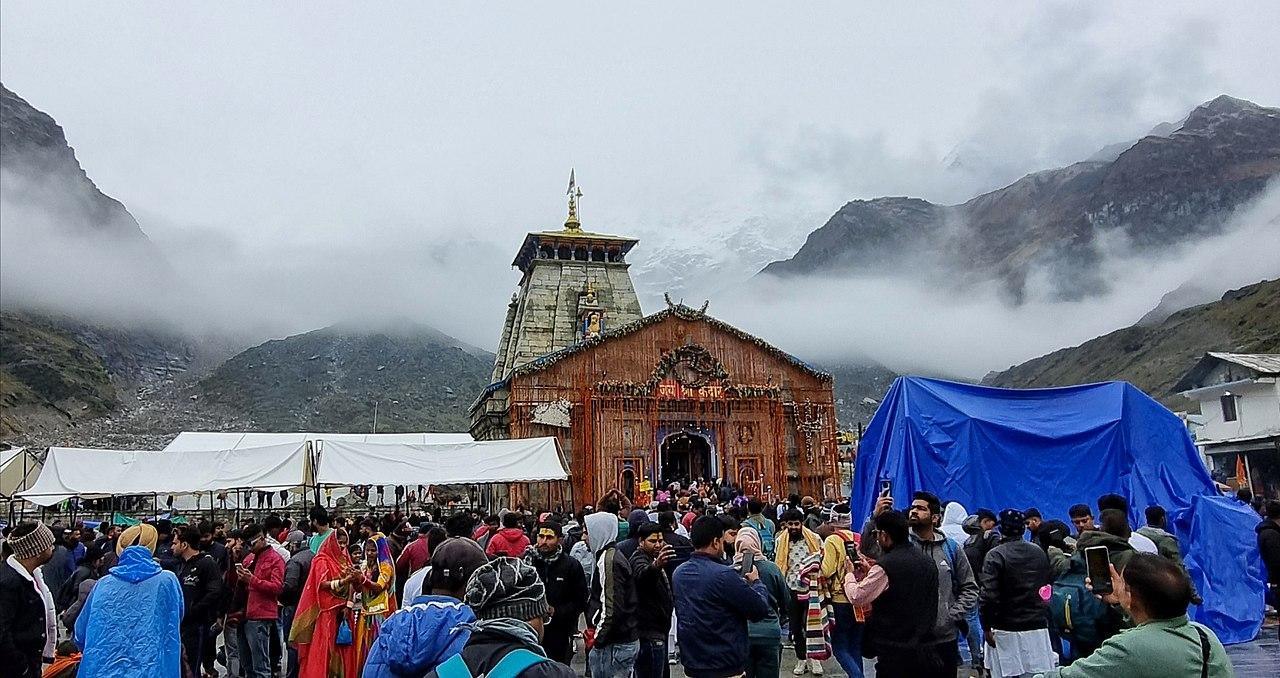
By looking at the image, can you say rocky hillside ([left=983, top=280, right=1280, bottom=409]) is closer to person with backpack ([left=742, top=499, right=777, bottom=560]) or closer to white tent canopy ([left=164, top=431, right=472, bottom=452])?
white tent canopy ([left=164, top=431, right=472, bottom=452])

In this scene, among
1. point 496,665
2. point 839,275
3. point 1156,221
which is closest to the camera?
point 496,665

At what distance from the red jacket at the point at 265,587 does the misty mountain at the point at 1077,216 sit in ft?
351

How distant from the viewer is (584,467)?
28.3 m

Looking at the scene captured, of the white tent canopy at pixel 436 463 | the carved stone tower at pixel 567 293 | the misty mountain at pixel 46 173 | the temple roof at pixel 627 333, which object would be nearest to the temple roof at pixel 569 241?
the carved stone tower at pixel 567 293

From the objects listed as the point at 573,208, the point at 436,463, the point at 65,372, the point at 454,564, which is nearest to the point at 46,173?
the point at 65,372

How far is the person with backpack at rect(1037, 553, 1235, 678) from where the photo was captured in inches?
112

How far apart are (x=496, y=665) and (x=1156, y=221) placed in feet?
363

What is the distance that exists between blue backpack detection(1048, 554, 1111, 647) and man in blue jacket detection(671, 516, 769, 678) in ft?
6.43

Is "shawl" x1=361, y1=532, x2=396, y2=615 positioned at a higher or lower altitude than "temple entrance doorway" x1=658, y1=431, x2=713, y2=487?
lower

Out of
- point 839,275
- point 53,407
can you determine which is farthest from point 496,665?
point 839,275

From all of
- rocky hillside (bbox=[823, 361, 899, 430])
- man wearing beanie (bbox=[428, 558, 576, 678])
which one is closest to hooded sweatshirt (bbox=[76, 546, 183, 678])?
man wearing beanie (bbox=[428, 558, 576, 678])

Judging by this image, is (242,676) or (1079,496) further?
(1079,496)

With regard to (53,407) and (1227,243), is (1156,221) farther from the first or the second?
(53,407)

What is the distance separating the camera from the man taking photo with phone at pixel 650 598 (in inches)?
235
